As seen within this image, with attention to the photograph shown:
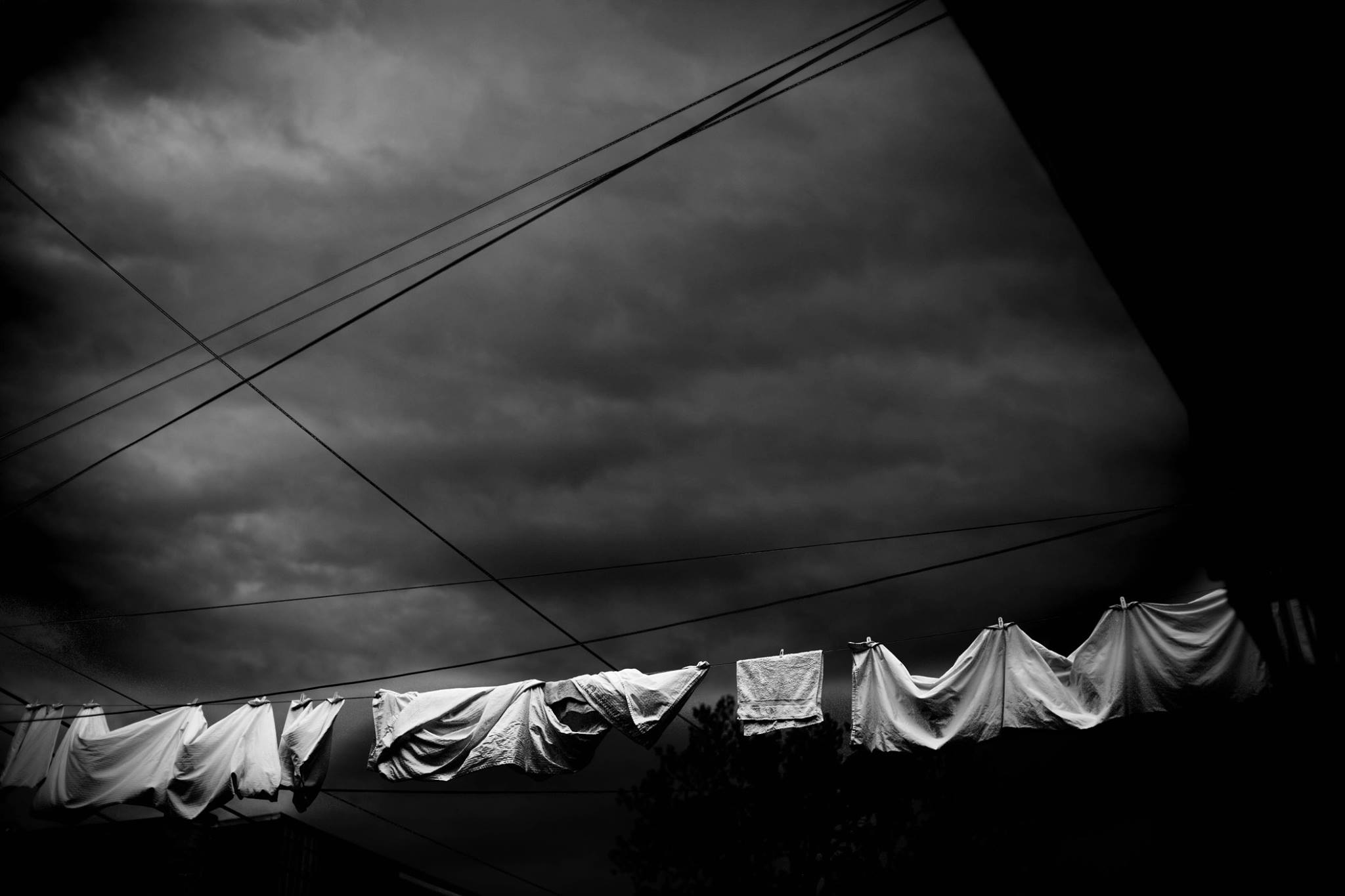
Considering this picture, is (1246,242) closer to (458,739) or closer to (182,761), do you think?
(458,739)

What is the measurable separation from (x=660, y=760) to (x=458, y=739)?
9.00 m

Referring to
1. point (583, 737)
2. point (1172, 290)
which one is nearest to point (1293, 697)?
point (1172, 290)

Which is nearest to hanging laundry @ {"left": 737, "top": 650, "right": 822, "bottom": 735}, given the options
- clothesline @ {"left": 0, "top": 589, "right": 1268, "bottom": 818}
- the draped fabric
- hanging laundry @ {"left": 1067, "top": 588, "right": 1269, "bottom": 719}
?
clothesline @ {"left": 0, "top": 589, "right": 1268, "bottom": 818}

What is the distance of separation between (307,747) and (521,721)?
8.75 ft

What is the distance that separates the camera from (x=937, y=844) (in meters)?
14.8

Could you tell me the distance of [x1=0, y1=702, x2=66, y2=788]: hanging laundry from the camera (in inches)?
427

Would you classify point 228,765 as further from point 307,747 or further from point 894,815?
point 894,815

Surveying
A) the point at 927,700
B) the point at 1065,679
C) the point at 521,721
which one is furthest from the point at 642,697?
the point at 1065,679

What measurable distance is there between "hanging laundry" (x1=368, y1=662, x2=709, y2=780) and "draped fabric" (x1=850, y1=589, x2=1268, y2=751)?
69.6 inches

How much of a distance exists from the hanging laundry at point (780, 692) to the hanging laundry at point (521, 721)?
1.82 feet

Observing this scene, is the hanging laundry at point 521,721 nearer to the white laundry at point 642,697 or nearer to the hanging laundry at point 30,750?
the white laundry at point 642,697

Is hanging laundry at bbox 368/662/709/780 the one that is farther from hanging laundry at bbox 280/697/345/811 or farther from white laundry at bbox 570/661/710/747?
hanging laundry at bbox 280/697/345/811

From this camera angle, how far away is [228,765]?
1027 cm

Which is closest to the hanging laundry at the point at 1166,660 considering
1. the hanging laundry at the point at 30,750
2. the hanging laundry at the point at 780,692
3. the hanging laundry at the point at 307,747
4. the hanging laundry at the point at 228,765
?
the hanging laundry at the point at 780,692
